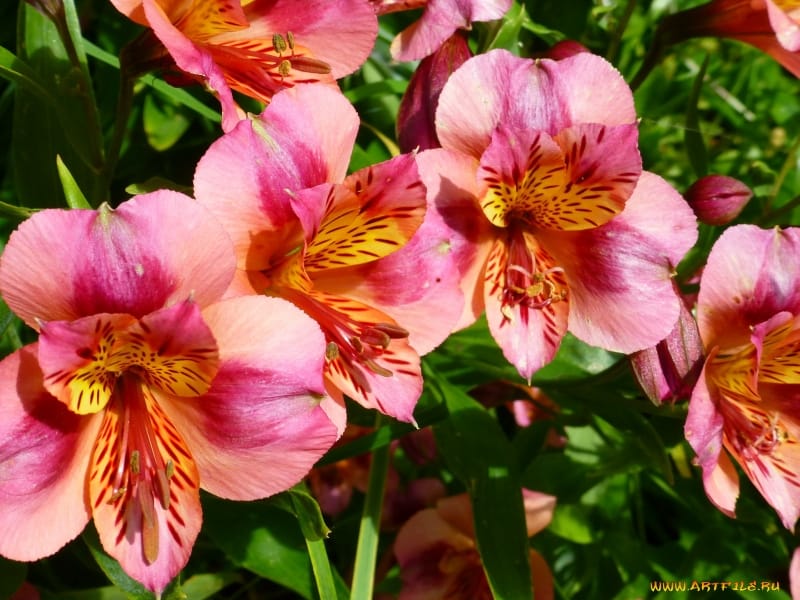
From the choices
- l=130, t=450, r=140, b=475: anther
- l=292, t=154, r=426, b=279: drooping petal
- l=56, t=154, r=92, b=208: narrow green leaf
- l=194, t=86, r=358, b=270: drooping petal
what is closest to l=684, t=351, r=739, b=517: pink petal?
l=292, t=154, r=426, b=279: drooping petal

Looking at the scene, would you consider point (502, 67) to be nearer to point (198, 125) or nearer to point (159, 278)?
point (159, 278)

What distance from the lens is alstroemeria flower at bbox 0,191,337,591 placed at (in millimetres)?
802

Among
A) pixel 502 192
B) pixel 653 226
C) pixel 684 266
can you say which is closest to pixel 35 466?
pixel 502 192

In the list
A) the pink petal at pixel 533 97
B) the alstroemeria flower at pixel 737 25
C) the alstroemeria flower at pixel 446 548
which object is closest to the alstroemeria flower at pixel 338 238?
the pink petal at pixel 533 97

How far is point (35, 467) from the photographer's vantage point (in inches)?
32.9

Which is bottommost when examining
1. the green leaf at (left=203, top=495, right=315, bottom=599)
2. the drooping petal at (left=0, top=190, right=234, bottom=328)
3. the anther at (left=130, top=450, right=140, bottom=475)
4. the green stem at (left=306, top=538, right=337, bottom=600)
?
the green leaf at (left=203, top=495, right=315, bottom=599)

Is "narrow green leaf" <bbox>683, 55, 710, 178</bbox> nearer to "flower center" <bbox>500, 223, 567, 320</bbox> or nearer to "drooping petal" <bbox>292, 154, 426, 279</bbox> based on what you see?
"flower center" <bbox>500, 223, 567, 320</bbox>

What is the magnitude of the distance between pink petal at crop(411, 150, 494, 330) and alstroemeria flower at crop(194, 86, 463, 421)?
38mm

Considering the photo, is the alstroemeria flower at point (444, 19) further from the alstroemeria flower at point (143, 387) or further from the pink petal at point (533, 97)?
the alstroemeria flower at point (143, 387)

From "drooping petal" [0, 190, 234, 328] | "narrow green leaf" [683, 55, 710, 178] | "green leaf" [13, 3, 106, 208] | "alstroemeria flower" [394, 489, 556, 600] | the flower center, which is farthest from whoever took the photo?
"narrow green leaf" [683, 55, 710, 178]

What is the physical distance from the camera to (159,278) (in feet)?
2.76

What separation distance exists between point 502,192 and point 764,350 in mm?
406

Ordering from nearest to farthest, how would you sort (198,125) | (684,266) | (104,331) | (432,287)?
(104,331) < (432,287) < (684,266) < (198,125)

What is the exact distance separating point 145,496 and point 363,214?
1.22ft
